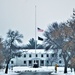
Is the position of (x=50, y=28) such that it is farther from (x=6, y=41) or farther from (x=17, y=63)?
(x=17, y=63)

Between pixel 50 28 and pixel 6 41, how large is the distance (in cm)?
1153

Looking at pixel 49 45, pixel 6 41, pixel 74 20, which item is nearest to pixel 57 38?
pixel 49 45

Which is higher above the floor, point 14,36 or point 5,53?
point 14,36

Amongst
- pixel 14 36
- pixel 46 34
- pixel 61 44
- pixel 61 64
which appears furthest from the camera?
pixel 61 64

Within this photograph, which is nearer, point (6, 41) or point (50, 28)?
point (6, 41)

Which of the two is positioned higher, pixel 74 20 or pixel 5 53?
pixel 74 20

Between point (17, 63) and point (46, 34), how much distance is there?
5612 cm

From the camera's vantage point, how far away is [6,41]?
155 ft

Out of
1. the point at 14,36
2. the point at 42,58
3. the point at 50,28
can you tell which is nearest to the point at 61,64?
the point at 42,58

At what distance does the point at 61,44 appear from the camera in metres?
44.3

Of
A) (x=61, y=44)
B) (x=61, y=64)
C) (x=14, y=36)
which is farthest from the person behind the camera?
(x=61, y=64)

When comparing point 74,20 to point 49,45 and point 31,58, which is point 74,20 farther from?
→ point 31,58

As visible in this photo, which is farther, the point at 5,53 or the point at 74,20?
the point at 5,53

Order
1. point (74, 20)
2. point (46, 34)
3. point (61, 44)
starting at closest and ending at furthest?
point (74, 20)
point (61, 44)
point (46, 34)
